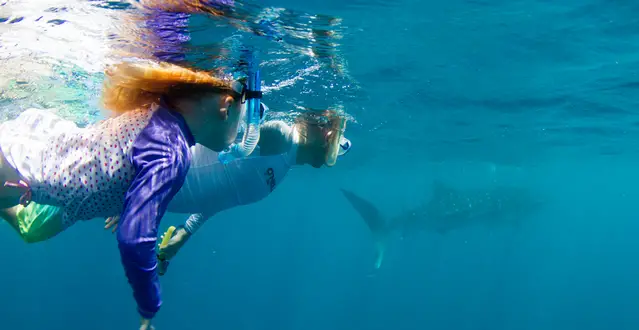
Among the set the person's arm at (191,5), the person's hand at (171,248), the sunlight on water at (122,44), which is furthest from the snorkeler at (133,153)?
the sunlight on water at (122,44)

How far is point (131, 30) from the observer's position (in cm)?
646

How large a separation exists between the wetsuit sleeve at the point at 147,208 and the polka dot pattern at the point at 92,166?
0.20 m

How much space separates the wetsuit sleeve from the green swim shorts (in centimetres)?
206

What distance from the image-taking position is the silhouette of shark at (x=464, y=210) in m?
26.5

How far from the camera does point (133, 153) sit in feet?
9.28

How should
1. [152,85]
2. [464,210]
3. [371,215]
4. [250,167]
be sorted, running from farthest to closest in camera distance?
[464,210]
[371,215]
[250,167]
[152,85]

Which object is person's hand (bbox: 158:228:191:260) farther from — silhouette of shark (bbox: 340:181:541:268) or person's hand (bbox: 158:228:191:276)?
silhouette of shark (bbox: 340:181:541:268)

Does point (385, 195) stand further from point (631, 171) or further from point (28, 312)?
point (28, 312)

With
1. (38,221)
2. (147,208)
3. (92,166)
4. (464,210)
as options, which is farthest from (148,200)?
(464,210)

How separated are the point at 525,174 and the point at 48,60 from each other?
4142cm

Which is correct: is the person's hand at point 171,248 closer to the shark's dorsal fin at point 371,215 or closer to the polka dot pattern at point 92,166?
the polka dot pattern at point 92,166

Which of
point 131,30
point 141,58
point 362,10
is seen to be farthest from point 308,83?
point 131,30

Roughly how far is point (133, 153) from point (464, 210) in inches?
1041

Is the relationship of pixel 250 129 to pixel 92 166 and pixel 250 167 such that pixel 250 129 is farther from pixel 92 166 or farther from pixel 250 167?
pixel 92 166
